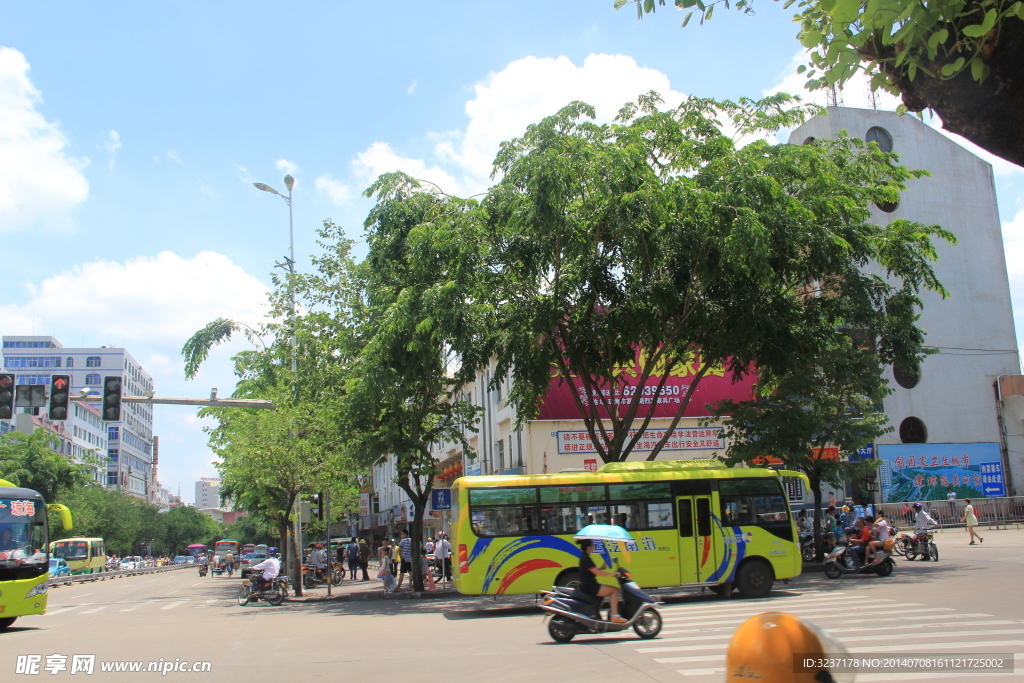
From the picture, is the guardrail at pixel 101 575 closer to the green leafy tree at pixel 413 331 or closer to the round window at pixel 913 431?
the green leafy tree at pixel 413 331

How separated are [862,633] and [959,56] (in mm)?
9199

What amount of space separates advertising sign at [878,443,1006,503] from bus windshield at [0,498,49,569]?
3380 centimetres

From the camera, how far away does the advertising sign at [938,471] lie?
121ft

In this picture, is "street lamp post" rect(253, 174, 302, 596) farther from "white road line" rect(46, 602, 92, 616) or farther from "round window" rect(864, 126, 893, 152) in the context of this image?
"round window" rect(864, 126, 893, 152)

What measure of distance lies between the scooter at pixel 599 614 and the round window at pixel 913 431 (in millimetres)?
31364

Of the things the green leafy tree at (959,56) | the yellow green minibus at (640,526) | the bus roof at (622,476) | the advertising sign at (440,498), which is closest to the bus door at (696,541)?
the yellow green minibus at (640,526)

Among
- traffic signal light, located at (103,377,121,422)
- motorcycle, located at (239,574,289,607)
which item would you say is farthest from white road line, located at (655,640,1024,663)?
motorcycle, located at (239,574,289,607)

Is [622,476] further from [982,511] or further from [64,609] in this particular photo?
[982,511]

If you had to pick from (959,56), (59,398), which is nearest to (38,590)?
(59,398)

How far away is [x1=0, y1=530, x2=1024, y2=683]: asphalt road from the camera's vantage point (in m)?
9.44

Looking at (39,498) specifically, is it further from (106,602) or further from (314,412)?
(106,602)

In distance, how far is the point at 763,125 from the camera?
65.4ft

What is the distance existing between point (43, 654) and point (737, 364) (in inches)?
667

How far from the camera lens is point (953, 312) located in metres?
39.2
